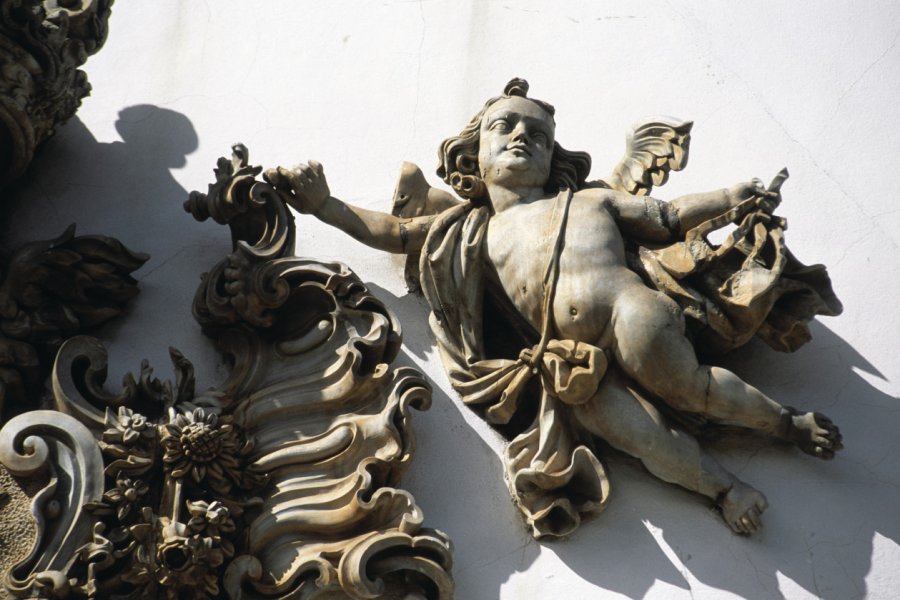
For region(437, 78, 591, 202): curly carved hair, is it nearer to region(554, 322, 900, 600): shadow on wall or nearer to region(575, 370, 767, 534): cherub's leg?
region(575, 370, 767, 534): cherub's leg

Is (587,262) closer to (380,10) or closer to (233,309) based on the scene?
(233,309)

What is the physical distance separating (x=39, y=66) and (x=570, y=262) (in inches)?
55.7

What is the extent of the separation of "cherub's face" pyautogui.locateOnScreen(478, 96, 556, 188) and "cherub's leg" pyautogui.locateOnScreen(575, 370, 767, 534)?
596 mm

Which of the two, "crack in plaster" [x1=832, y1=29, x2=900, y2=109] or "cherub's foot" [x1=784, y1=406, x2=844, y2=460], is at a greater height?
"crack in plaster" [x1=832, y1=29, x2=900, y2=109]

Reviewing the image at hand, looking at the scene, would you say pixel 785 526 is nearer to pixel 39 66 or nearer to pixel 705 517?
pixel 705 517

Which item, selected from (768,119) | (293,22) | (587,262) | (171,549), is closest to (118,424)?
(171,549)

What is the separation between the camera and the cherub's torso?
4031 millimetres

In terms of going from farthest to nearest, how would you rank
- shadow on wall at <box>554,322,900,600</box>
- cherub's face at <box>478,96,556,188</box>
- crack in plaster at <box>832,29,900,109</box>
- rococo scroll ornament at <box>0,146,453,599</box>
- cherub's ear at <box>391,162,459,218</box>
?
crack in plaster at <box>832,29,900,109</box>
cherub's ear at <box>391,162,459,218</box>
cherub's face at <box>478,96,556,188</box>
shadow on wall at <box>554,322,900,600</box>
rococo scroll ornament at <box>0,146,453,599</box>

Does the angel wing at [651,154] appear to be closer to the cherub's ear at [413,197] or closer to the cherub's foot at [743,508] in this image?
the cherub's ear at [413,197]

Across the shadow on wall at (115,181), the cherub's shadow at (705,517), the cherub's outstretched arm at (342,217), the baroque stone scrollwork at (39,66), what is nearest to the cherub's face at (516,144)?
the cherub's outstretched arm at (342,217)

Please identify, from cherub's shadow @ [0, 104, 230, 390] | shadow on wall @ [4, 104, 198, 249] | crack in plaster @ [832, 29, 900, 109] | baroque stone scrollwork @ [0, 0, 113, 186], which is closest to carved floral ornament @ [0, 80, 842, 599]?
cherub's shadow @ [0, 104, 230, 390]

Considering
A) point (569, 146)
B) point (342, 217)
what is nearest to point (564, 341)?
point (342, 217)

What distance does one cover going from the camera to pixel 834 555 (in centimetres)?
394

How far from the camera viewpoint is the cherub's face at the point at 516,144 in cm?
429
